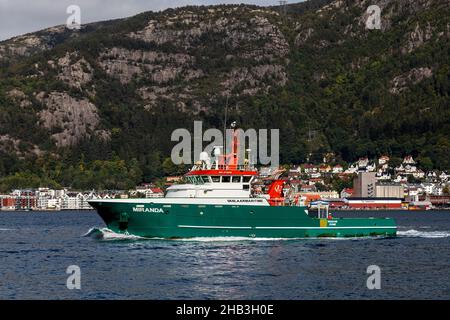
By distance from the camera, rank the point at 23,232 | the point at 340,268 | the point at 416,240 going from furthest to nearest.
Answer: the point at 23,232 < the point at 416,240 < the point at 340,268

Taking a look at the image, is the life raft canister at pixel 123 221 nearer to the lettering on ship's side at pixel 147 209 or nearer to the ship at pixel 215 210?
the ship at pixel 215 210

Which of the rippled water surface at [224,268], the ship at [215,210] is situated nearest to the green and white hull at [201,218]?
the ship at [215,210]

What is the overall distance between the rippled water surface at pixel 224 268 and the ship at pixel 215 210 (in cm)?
95

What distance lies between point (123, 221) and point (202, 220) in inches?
264

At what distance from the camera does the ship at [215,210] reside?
82312 millimetres

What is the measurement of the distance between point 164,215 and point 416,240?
27.5m

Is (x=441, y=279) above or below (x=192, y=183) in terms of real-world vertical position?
below

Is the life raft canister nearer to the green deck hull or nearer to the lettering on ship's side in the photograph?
the green deck hull

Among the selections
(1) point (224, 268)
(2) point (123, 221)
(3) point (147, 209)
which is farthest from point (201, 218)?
(1) point (224, 268)

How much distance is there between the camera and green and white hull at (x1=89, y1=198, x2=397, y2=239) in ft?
269
